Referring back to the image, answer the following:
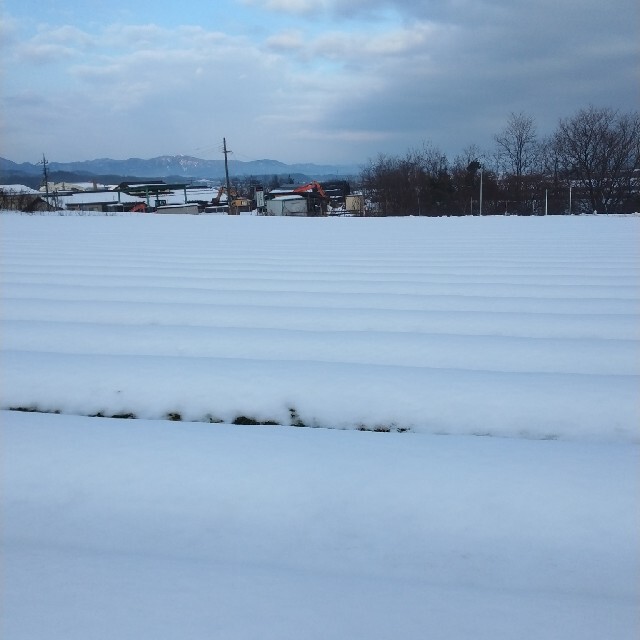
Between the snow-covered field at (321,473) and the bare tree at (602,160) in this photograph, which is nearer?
the snow-covered field at (321,473)

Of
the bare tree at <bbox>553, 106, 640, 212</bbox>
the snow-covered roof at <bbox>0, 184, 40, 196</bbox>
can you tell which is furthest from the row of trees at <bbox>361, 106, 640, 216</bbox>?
the snow-covered roof at <bbox>0, 184, 40, 196</bbox>

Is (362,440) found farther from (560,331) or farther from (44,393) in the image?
(560,331)

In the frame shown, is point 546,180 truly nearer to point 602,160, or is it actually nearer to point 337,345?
point 602,160

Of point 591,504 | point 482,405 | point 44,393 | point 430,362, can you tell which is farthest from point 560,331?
point 44,393

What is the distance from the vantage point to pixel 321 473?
111 cm

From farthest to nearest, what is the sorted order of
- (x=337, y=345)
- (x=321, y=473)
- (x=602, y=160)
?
(x=602, y=160), (x=337, y=345), (x=321, y=473)

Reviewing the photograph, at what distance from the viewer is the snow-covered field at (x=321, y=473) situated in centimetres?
79

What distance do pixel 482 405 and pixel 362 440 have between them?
0.37 metres

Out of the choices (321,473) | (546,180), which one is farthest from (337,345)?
(546,180)

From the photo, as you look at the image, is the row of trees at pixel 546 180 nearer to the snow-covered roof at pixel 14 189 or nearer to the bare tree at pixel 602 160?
the bare tree at pixel 602 160

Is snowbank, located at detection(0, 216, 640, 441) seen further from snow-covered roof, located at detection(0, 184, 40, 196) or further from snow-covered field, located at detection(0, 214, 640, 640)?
snow-covered roof, located at detection(0, 184, 40, 196)

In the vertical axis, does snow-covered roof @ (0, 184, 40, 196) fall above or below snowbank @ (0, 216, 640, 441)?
above

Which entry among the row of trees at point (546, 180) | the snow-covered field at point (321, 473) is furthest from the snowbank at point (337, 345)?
the row of trees at point (546, 180)

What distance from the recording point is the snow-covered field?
792mm
